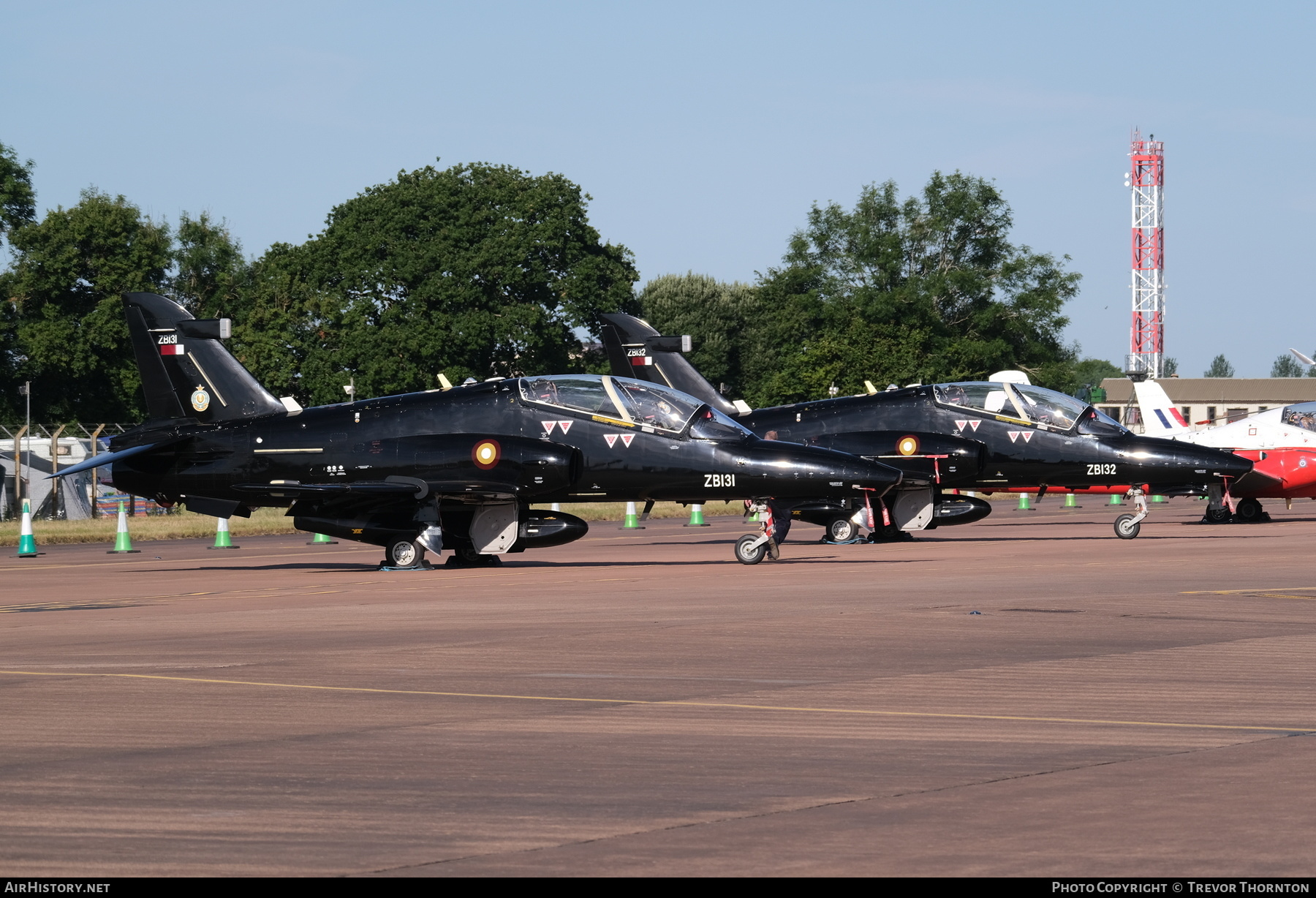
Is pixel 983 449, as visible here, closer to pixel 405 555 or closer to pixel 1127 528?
pixel 1127 528

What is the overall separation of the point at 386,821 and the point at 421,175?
77.1m

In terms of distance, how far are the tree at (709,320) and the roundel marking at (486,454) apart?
78.5 m

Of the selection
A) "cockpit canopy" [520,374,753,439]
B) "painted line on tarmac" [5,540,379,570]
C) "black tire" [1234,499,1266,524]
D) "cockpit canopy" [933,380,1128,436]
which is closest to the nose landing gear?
"cockpit canopy" [520,374,753,439]

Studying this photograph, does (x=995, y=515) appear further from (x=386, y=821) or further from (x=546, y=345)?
(x=386, y=821)

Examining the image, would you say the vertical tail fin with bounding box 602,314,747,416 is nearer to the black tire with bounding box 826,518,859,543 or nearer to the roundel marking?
the black tire with bounding box 826,518,859,543

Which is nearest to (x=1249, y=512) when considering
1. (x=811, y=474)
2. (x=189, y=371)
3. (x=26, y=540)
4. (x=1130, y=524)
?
(x=1130, y=524)

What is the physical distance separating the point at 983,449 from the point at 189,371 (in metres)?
14.4

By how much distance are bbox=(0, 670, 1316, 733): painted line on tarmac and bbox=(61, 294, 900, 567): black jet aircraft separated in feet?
39.5

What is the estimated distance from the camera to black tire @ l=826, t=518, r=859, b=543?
30328mm

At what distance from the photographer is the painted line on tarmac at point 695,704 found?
8.83 m

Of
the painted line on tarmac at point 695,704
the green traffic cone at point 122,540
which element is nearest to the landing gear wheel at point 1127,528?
the green traffic cone at point 122,540

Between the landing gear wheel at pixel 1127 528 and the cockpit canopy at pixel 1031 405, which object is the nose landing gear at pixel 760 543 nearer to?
the cockpit canopy at pixel 1031 405

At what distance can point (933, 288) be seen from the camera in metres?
93.5

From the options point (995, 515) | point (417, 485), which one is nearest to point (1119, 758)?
point (417, 485)
